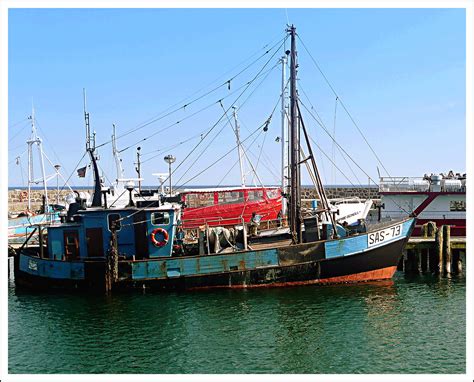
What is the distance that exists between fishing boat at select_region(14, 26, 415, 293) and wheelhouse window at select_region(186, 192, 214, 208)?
31.6 feet

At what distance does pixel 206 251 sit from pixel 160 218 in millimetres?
2506

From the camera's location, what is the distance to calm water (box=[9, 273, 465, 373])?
575 inches

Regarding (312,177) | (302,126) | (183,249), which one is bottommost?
(183,249)

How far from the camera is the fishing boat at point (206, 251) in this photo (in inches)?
883

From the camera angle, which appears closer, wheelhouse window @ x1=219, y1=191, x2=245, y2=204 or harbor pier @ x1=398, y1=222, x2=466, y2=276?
harbor pier @ x1=398, y1=222, x2=466, y2=276

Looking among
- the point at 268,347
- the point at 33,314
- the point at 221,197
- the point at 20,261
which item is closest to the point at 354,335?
the point at 268,347

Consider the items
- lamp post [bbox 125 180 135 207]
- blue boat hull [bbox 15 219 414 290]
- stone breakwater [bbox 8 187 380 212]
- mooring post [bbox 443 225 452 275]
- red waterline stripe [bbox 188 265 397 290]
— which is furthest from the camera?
stone breakwater [bbox 8 187 380 212]

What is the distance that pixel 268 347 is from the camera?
15.7 m

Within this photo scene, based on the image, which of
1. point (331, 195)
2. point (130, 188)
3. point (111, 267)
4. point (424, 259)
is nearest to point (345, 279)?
point (424, 259)

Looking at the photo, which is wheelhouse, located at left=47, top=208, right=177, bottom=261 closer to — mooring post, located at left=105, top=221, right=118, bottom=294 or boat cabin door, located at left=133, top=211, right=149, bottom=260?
boat cabin door, located at left=133, top=211, right=149, bottom=260

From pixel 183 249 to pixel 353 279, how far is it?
25.0ft

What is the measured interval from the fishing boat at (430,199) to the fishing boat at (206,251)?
981cm

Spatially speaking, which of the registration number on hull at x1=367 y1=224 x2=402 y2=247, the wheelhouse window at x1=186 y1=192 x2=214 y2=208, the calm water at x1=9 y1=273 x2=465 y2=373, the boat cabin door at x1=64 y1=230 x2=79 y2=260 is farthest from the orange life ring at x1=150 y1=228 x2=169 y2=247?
the wheelhouse window at x1=186 y1=192 x2=214 y2=208

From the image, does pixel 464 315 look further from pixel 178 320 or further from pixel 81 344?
pixel 81 344
